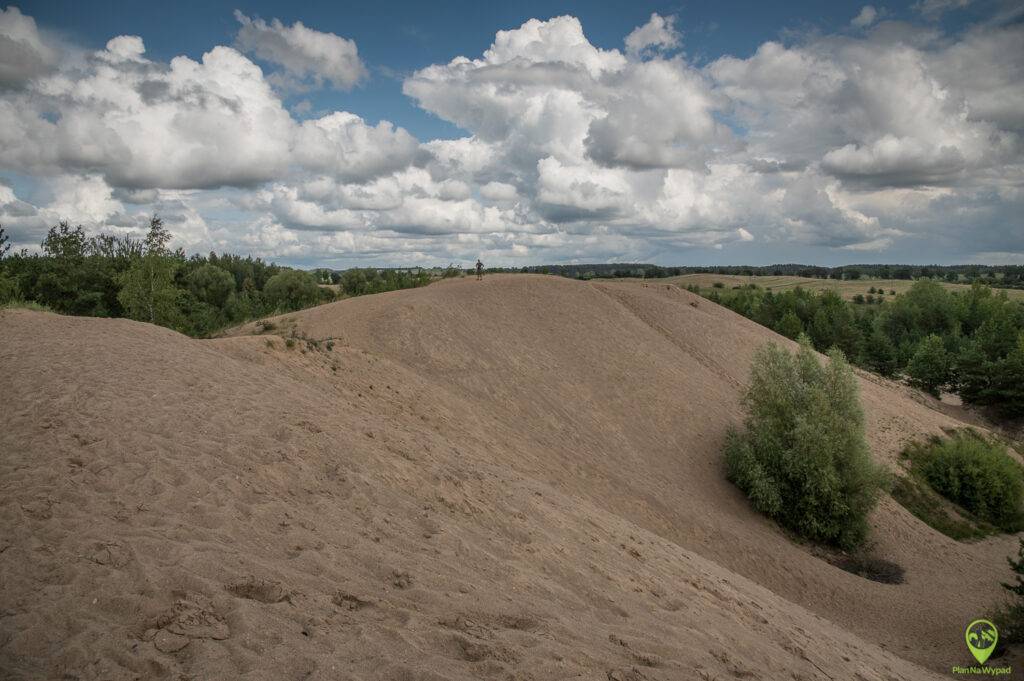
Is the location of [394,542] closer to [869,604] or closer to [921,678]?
[921,678]

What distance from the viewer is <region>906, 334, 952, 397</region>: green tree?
53.9 metres

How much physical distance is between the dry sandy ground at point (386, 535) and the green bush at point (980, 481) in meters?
3.69

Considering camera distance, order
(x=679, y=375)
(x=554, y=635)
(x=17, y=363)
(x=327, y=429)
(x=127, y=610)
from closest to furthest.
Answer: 1. (x=127, y=610)
2. (x=554, y=635)
3. (x=327, y=429)
4. (x=17, y=363)
5. (x=679, y=375)

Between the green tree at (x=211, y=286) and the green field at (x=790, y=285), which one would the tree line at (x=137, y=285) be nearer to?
the green tree at (x=211, y=286)

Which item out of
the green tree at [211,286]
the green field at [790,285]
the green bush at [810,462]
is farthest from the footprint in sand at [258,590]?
the green field at [790,285]

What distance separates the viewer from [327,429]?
11797 millimetres

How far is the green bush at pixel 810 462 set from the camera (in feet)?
70.5

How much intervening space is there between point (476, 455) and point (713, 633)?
28.0 ft

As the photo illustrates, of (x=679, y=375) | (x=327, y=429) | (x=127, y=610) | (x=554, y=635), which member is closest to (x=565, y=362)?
(x=679, y=375)

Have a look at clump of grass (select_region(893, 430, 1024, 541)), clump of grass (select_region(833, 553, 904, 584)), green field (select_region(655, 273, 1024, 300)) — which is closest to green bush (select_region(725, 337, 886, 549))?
clump of grass (select_region(833, 553, 904, 584))
